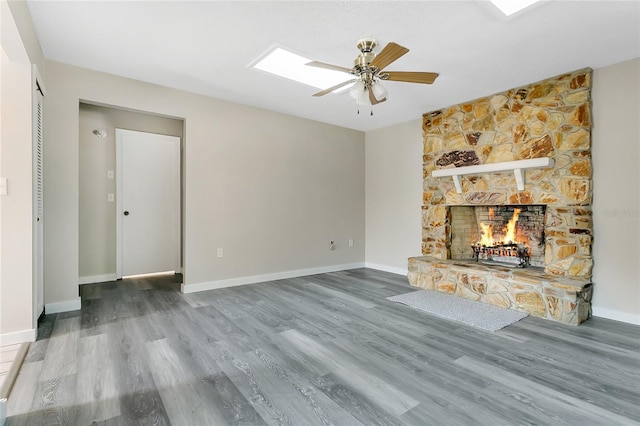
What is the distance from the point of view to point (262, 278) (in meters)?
4.52

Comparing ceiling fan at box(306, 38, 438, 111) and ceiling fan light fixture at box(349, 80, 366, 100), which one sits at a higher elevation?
ceiling fan at box(306, 38, 438, 111)

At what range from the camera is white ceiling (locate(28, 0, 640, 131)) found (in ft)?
7.37

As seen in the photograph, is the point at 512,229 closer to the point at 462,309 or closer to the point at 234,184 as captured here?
the point at 462,309

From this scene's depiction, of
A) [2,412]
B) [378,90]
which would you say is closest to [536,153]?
[378,90]

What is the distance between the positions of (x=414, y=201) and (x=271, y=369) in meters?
3.61

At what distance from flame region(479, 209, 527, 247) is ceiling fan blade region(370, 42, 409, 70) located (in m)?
2.89

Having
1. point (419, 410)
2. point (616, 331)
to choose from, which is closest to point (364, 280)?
point (616, 331)

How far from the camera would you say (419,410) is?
1.65m

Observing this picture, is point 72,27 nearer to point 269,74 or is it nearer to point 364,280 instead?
point 269,74

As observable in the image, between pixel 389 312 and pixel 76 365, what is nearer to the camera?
pixel 76 365

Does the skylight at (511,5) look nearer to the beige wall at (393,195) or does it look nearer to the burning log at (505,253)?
the beige wall at (393,195)

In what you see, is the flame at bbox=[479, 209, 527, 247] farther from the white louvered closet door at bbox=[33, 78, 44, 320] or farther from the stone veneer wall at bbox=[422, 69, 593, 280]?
the white louvered closet door at bbox=[33, 78, 44, 320]

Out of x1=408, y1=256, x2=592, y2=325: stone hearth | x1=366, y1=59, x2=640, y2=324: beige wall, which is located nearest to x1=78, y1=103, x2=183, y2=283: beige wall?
x1=408, y1=256, x2=592, y2=325: stone hearth

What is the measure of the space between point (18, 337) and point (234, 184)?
102 inches
